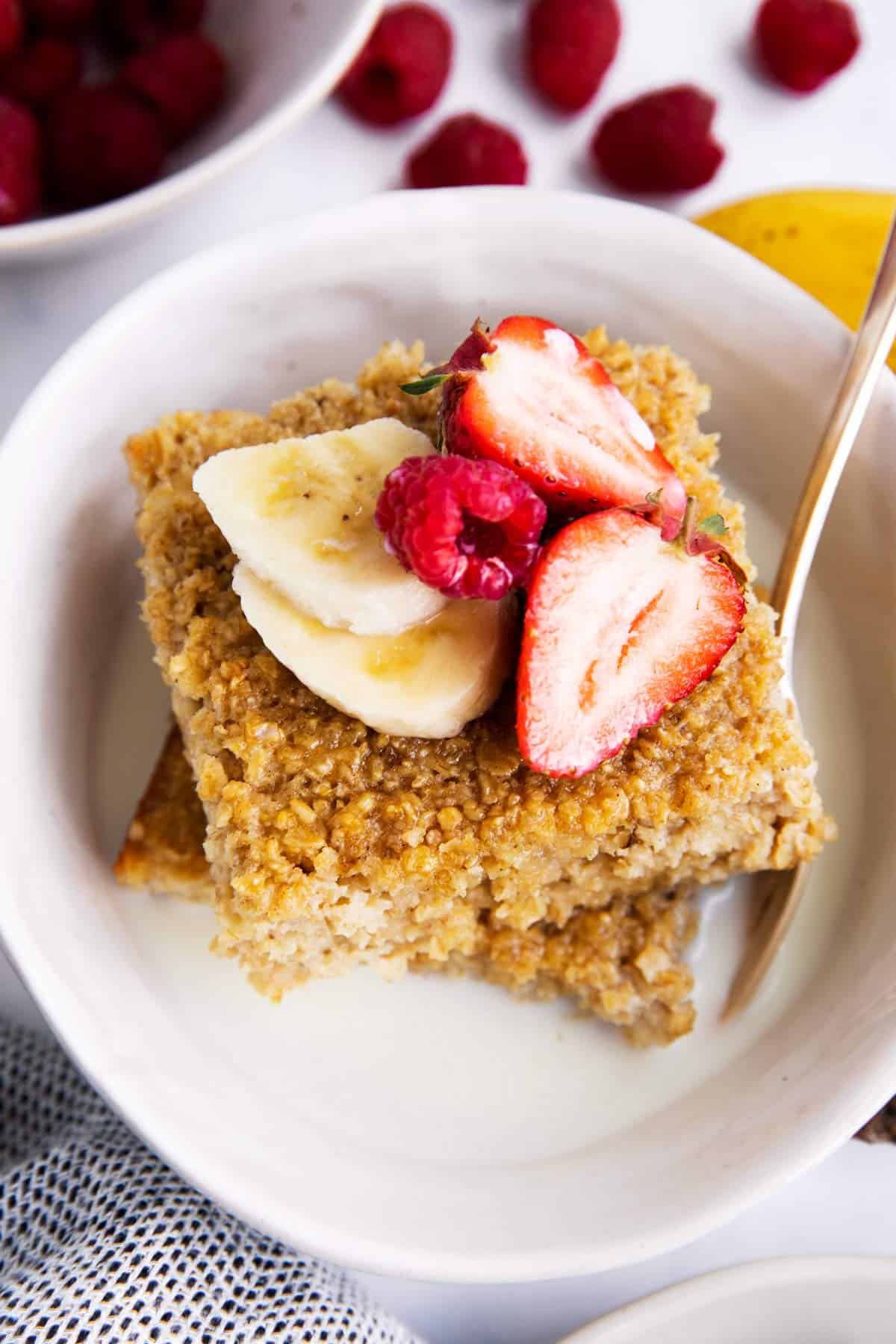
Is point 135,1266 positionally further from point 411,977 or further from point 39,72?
point 39,72

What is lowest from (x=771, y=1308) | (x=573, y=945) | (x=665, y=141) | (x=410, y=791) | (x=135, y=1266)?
(x=135, y=1266)

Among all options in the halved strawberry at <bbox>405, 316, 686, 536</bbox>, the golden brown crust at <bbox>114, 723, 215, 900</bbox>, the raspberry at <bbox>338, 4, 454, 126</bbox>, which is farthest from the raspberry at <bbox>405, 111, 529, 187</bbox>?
the golden brown crust at <bbox>114, 723, 215, 900</bbox>

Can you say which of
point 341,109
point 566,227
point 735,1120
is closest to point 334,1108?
point 735,1120

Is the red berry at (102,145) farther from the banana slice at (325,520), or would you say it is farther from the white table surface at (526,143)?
the banana slice at (325,520)

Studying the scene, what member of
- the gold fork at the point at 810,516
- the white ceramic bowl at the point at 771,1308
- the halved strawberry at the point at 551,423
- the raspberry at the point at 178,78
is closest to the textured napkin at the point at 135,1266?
the white ceramic bowl at the point at 771,1308

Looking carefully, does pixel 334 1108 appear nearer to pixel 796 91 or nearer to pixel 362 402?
pixel 362 402

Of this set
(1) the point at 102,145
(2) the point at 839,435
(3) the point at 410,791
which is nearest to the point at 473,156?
(1) the point at 102,145

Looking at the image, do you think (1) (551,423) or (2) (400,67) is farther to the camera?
(2) (400,67)
